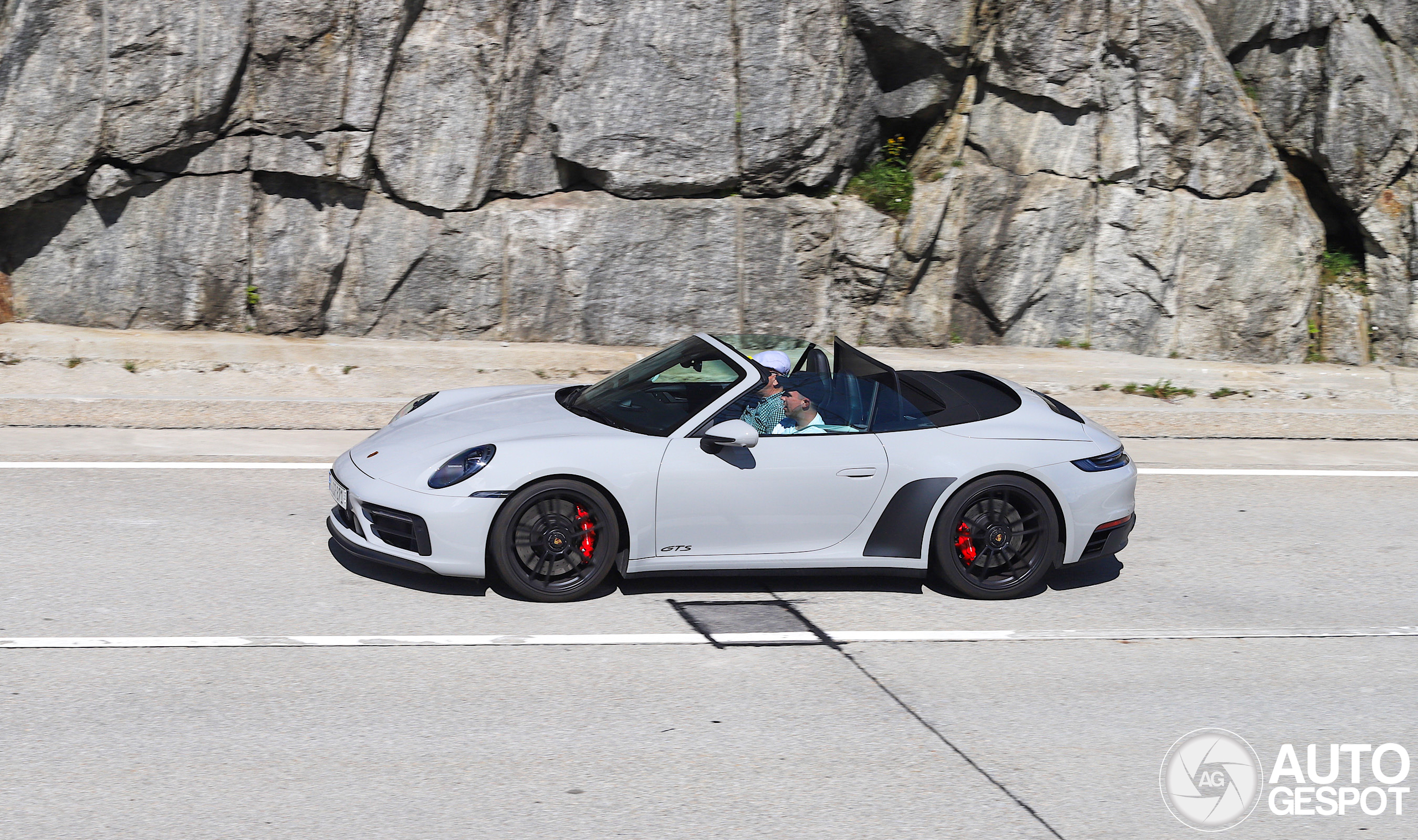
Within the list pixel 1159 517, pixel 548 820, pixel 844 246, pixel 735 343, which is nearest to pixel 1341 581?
pixel 1159 517

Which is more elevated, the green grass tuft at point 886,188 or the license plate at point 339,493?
the green grass tuft at point 886,188

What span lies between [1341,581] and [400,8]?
9.34 metres

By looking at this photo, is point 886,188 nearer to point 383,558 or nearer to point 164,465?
point 164,465

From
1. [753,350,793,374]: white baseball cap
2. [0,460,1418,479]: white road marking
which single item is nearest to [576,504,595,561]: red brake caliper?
[753,350,793,374]: white baseball cap

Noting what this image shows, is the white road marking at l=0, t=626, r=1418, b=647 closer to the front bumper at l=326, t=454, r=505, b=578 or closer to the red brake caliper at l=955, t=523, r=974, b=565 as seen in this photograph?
the front bumper at l=326, t=454, r=505, b=578

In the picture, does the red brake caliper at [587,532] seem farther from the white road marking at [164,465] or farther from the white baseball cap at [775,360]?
the white road marking at [164,465]

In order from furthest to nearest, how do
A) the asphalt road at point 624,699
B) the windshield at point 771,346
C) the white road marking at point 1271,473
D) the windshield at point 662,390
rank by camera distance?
the white road marking at point 1271,473 → the windshield at point 771,346 → the windshield at point 662,390 → the asphalt road at point 624,699

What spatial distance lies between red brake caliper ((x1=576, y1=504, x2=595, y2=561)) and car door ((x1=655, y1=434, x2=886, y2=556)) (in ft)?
1.00

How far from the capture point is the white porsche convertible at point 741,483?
5.75 metres

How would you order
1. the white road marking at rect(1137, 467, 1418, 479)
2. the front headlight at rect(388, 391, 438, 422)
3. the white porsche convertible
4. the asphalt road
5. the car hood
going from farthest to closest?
the white road marking at rect(1137, 467, 1418, 479), the front headlight at rect(388, 391, 438, 422), the car hood, the white porsche convertible, the asphalt road

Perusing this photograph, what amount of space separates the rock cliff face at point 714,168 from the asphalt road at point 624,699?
16.0 ft

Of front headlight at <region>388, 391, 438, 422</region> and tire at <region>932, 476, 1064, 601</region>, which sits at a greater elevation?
front headlight at <region>388, 391, 438, 422</region>

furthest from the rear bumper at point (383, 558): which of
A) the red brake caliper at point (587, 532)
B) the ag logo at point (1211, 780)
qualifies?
the ag logo at point (1211, 780)

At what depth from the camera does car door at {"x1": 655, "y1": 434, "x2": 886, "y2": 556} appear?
5844 mm
